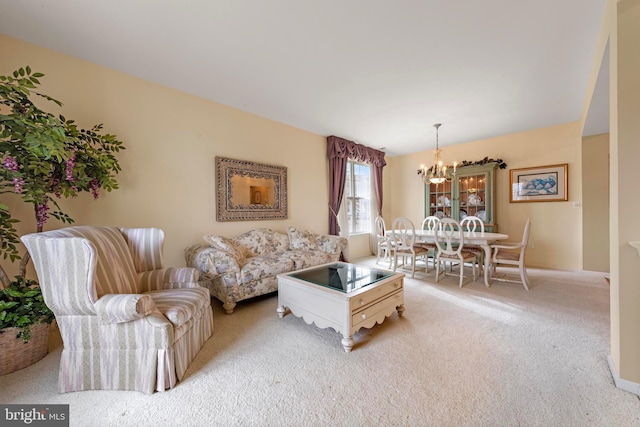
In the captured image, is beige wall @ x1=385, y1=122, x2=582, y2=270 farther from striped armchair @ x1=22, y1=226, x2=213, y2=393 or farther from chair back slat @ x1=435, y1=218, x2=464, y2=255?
striped armchair @ x1=22, y1=226, x2=213, y2=393

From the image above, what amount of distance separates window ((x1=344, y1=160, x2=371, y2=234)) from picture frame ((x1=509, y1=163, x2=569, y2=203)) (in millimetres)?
2747

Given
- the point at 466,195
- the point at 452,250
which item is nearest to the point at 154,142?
the point at 452,250

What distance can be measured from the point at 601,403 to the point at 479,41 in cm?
263

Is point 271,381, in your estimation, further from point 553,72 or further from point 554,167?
point 554,167

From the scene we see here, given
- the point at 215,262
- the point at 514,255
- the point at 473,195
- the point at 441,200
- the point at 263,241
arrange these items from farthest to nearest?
the point at 441,200 < the point at 473,195 < the point at 263,241 < the point at 514,255 < the point at 215,262

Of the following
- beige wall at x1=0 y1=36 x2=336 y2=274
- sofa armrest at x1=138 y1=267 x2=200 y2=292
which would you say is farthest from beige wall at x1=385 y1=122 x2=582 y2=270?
sofa armrest at x1=138 y1=267 x2=200 y2=292

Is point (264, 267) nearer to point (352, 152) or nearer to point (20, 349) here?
point (20, 349)

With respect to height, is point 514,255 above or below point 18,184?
below

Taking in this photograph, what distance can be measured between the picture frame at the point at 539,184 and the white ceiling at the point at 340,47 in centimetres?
113

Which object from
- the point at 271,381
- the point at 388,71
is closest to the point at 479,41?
the point at 388,71

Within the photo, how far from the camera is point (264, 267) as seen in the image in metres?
2.72

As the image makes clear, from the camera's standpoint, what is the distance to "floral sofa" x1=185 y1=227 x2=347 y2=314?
250 centimetres

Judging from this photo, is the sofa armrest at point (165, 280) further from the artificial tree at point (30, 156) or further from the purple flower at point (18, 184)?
the purple flower at point (18, 184)

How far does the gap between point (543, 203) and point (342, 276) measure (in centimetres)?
428
